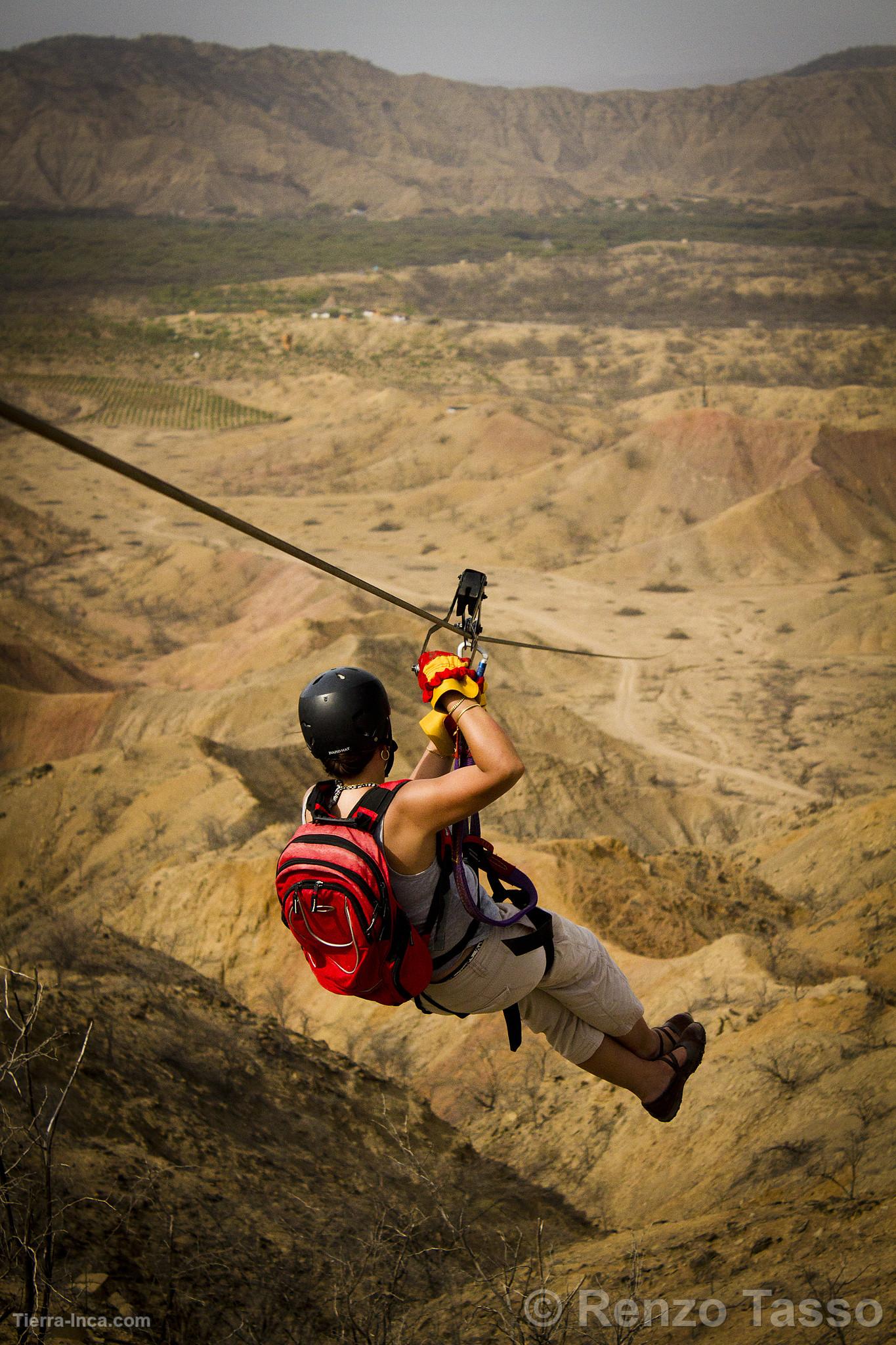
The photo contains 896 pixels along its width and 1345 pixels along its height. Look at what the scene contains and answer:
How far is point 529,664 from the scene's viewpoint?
29.2 meters

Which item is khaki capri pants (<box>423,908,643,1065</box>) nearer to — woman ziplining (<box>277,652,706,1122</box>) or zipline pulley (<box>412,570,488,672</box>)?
woman ziplining (<box>277,652,706,1122</box>)

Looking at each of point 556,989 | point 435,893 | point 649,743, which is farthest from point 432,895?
point 649,743

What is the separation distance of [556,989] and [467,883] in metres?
0.74

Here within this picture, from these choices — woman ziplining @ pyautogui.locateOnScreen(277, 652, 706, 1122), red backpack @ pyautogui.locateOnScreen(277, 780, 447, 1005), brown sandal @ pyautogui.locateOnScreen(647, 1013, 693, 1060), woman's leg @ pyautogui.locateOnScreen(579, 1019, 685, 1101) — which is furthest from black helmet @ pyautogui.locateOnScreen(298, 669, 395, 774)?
brown sandal @ pyautogui.locateOnScreen(647, 1013, 693, 1060)

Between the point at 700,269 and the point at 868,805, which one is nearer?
the point at 868,805

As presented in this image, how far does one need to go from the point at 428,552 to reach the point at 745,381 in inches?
1270

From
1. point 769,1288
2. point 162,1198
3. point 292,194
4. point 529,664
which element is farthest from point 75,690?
point 292,194

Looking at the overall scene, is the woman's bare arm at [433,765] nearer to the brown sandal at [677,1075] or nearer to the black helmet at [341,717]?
the black helmet at [341,717]

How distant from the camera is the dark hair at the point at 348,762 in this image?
3850mm

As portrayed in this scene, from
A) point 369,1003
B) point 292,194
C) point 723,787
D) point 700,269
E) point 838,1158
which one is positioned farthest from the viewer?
point 292,194

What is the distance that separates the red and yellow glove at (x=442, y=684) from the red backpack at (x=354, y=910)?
284 millimetres

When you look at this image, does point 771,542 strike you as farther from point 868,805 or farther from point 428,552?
point 868,805

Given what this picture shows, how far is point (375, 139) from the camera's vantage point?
184 metres

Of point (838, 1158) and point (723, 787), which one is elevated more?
point (723, 787)
